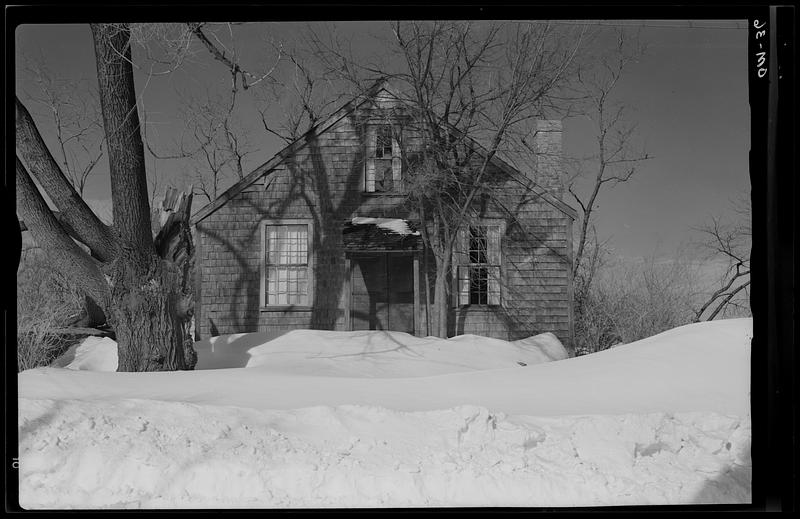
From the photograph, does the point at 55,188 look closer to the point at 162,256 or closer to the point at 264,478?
the point at 162,256

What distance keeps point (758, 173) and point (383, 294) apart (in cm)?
247

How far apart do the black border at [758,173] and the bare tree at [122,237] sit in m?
1.62

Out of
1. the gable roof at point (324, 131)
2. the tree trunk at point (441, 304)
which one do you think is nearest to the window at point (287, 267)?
the gable roof at point (324, 131)

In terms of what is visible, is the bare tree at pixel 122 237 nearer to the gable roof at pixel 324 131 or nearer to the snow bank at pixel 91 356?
the snow bank at pixel 91 356

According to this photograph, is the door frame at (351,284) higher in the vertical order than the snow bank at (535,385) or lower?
higher

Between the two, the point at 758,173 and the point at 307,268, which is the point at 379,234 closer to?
the point at 307,268

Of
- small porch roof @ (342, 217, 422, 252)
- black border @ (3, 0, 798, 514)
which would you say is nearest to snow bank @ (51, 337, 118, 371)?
black border @ (3, 0, 798, 514)

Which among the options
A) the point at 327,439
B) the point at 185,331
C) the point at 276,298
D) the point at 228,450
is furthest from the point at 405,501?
the point at 185,331

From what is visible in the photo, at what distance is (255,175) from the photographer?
4.92 meters

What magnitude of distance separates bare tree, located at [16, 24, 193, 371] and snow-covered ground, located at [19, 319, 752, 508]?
996mm

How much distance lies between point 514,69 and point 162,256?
139 inches

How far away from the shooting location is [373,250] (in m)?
4.37

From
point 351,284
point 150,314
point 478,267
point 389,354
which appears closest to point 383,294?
point 351,284

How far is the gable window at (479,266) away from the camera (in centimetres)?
423
